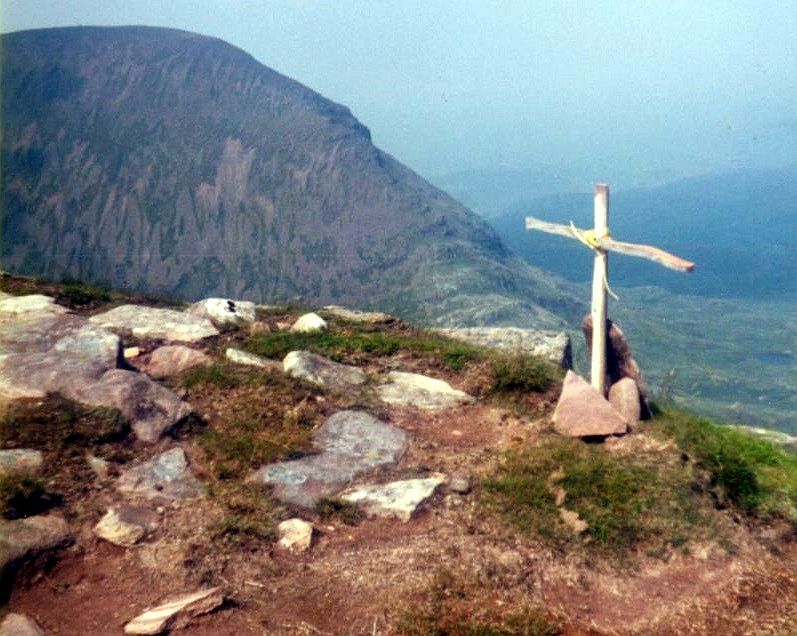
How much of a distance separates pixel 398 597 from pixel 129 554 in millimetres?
2276

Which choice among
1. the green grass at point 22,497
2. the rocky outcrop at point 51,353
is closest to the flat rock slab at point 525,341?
the rocky outcrop at point 51,353

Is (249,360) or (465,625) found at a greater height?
(249,360)

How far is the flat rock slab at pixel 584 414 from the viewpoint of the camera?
8.99 meters

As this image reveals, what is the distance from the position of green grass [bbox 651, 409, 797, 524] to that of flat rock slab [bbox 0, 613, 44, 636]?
6.72 metres

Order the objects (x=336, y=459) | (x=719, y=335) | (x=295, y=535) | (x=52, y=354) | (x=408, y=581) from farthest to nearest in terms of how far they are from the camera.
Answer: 1. (x=719, y=335)
2. (x=52, y=354)
3. (x=336, y=459)
4. (x=295, y=535)
5. (x=408, y=581)

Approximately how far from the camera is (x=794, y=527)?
8.20 metres

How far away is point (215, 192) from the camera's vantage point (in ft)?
300

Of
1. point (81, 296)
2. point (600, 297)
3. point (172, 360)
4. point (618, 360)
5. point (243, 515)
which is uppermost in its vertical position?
point (600, 297)

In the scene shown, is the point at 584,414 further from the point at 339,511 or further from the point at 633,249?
the point at 339,511

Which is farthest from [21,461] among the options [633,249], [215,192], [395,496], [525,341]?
[215,192]

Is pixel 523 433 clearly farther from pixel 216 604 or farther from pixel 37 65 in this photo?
pixel 37 65

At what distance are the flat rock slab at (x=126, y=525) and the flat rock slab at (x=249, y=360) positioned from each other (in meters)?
3.66

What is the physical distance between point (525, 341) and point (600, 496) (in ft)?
23.3

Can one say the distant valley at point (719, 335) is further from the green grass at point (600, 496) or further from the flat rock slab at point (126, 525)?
the flat rock slab at point (126, 525)
